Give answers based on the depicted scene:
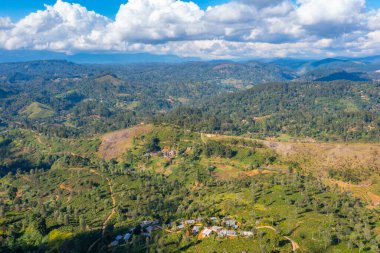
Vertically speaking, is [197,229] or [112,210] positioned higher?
[197,229]

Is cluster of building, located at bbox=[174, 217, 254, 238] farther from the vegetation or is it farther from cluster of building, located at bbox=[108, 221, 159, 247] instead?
cluster of building, located at bbox=[108, 221, 159, 247]

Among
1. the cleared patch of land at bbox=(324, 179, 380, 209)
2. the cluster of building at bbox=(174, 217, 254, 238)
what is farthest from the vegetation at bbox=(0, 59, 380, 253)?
the cleared patch of land at bbox=(324, 179, 380, 209)

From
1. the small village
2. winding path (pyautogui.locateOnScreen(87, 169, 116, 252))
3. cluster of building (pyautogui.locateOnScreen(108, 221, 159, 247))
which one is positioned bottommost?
winding path (pyautogui.locateOnScreen(87, 169, 116, 252))

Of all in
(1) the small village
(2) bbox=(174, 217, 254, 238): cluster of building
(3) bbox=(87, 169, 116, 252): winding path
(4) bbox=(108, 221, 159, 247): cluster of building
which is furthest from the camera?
(3) bbox=(87, 169, 116, 252): winding path

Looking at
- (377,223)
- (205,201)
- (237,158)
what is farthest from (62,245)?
(237,158)

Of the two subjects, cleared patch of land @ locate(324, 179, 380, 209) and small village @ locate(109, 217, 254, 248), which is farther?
cleared patch of land @ locate(324, 179, 380, 209)

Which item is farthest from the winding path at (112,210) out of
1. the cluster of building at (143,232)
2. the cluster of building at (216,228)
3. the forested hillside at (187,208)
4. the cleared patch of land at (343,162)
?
the cleared patch of land at (343,162)

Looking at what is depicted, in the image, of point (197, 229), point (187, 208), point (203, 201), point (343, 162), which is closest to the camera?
point (197, 229)

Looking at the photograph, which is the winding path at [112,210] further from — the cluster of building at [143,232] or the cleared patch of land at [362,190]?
the cleared patch of land at [362,190]

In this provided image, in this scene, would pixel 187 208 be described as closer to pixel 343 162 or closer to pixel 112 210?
pixel 112 210

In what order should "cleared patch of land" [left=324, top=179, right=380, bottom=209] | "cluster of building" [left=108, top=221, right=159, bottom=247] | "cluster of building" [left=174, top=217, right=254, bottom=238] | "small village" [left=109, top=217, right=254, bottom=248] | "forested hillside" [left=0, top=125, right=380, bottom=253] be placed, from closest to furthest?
"forested hillside" [left=0, top=125, right=380, bottom=253]
"cluster of building" [left=174, top=217, right=254, bottom=238]
"small village" [left=109, top=217, right=254, bottom=248]
"cluster of building" [left=108, top=221, right=159, bottom=247]
"cleared patch of land" [left=324, top=179, right=380, bottom=209]

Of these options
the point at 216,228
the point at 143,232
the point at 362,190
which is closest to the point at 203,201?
the point at 216,228
